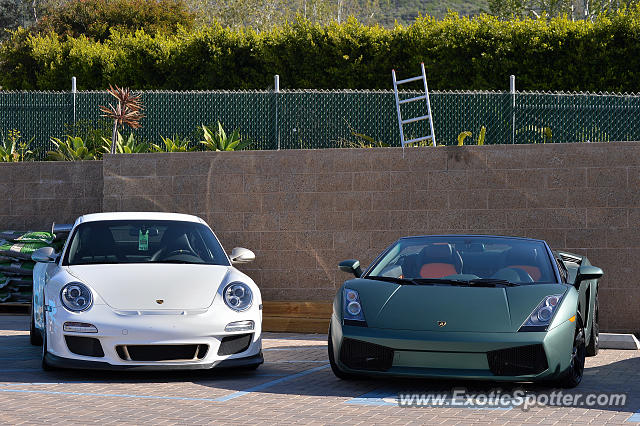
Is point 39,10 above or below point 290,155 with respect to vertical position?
above

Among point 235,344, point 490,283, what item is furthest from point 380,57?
point 235,344

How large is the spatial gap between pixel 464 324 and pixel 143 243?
3.48 m

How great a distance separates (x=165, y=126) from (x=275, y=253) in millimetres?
4065

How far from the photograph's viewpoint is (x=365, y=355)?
718cm

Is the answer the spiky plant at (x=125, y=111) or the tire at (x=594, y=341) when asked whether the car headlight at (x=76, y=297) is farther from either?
the spiky plant at (x=125, y=111)

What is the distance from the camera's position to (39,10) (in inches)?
2635

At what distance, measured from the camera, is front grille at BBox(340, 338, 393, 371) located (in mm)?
7090

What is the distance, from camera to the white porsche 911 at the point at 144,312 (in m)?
7.54

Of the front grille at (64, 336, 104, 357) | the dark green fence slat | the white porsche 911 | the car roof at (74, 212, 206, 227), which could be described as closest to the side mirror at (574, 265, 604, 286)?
the white porsche 911

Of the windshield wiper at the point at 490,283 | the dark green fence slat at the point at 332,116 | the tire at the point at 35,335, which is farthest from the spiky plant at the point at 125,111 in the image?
the windshield wiper at the point at 490,283

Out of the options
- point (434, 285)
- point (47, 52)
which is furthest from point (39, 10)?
point (434, 285)

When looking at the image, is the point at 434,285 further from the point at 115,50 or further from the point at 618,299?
the point at 115,50

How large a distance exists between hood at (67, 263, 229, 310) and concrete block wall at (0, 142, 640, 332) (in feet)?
15.5

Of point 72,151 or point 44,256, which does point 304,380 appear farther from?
point 72,151
